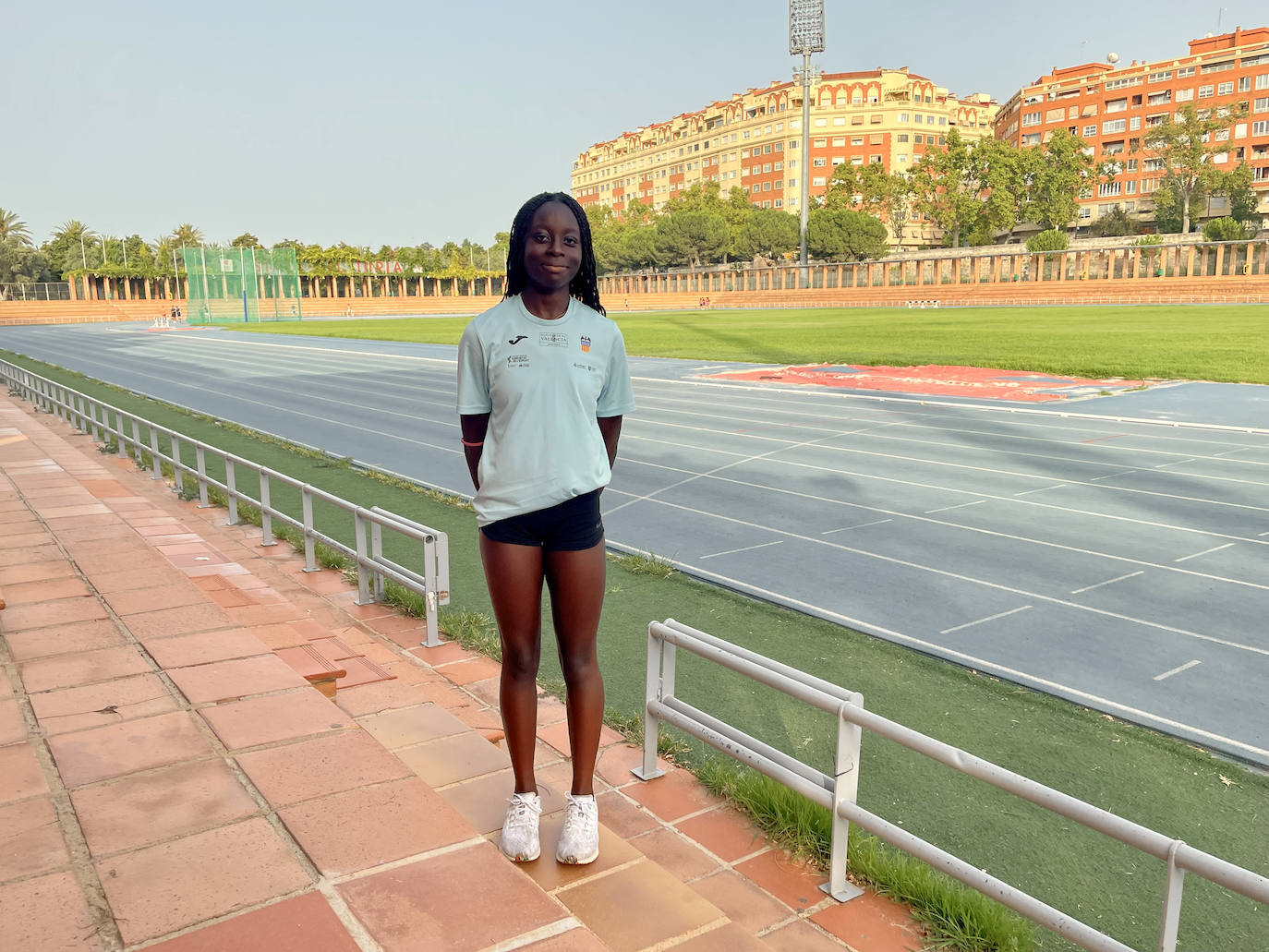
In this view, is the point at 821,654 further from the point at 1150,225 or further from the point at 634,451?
the point at 1150,225

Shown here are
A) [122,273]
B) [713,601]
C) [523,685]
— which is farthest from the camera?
[122,273]

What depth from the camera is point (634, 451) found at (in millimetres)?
13438

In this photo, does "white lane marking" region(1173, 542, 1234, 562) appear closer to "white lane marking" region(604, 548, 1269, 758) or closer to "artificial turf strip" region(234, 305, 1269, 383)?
"white lane marking" region(604, 548, 1269, 758)

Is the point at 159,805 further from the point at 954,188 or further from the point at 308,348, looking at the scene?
the point at 954,188

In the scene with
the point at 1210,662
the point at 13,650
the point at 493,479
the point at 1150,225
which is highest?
the point at 1150,225

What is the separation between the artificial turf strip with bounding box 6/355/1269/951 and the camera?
11.2 feet

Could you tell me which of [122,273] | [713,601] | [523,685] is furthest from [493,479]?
[122,273]

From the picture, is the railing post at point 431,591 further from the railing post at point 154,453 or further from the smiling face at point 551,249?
the railing post at point 154,453

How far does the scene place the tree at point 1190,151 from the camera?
80812 millimetres

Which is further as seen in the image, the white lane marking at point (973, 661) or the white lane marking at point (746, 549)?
the white lane marking at point (746, 549)

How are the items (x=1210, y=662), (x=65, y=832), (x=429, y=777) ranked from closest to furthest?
(x=65, y=832) → (x=429, y=777) → (x=1210, y=662)

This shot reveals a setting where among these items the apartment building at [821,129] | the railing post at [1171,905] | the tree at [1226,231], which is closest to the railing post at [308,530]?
the railing post at [1171,905]

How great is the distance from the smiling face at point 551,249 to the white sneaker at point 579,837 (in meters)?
1.56

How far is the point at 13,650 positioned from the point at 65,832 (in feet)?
6.18
